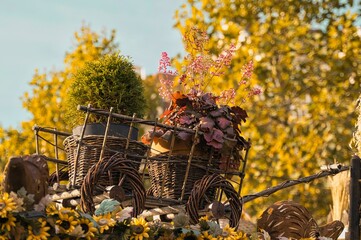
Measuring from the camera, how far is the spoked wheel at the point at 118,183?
340 cm

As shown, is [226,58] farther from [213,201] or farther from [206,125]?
[213,201]

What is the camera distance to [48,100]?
1097 cm

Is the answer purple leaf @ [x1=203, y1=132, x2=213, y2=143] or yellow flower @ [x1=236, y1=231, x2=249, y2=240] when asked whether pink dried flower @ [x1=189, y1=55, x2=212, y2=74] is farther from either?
yellow flower @ [x1=236, y1=231, x2=249, y2=240]

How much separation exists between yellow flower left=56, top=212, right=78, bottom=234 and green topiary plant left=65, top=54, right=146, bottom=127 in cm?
130

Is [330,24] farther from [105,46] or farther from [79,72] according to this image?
[79,72]

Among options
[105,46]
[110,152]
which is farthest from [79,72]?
[105,46]

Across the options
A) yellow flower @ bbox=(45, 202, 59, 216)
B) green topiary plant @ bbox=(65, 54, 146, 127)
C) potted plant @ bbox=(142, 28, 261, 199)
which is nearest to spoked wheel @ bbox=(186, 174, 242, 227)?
potted plant @ bbox=(142, 28, 261, 199)

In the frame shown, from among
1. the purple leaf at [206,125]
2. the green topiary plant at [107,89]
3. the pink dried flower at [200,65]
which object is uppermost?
the pink dried flower at [200,65]

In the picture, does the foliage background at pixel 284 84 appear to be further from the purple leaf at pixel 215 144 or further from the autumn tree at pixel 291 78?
the purple leaf at pixel 215 144

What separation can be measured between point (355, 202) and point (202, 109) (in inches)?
38.2

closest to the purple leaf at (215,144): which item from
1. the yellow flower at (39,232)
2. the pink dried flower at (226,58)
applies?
the pink dried flower at (226,58)

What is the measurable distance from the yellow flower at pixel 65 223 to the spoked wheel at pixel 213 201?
970mm

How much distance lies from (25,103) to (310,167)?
4.17 m

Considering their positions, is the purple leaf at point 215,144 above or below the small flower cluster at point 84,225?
above
